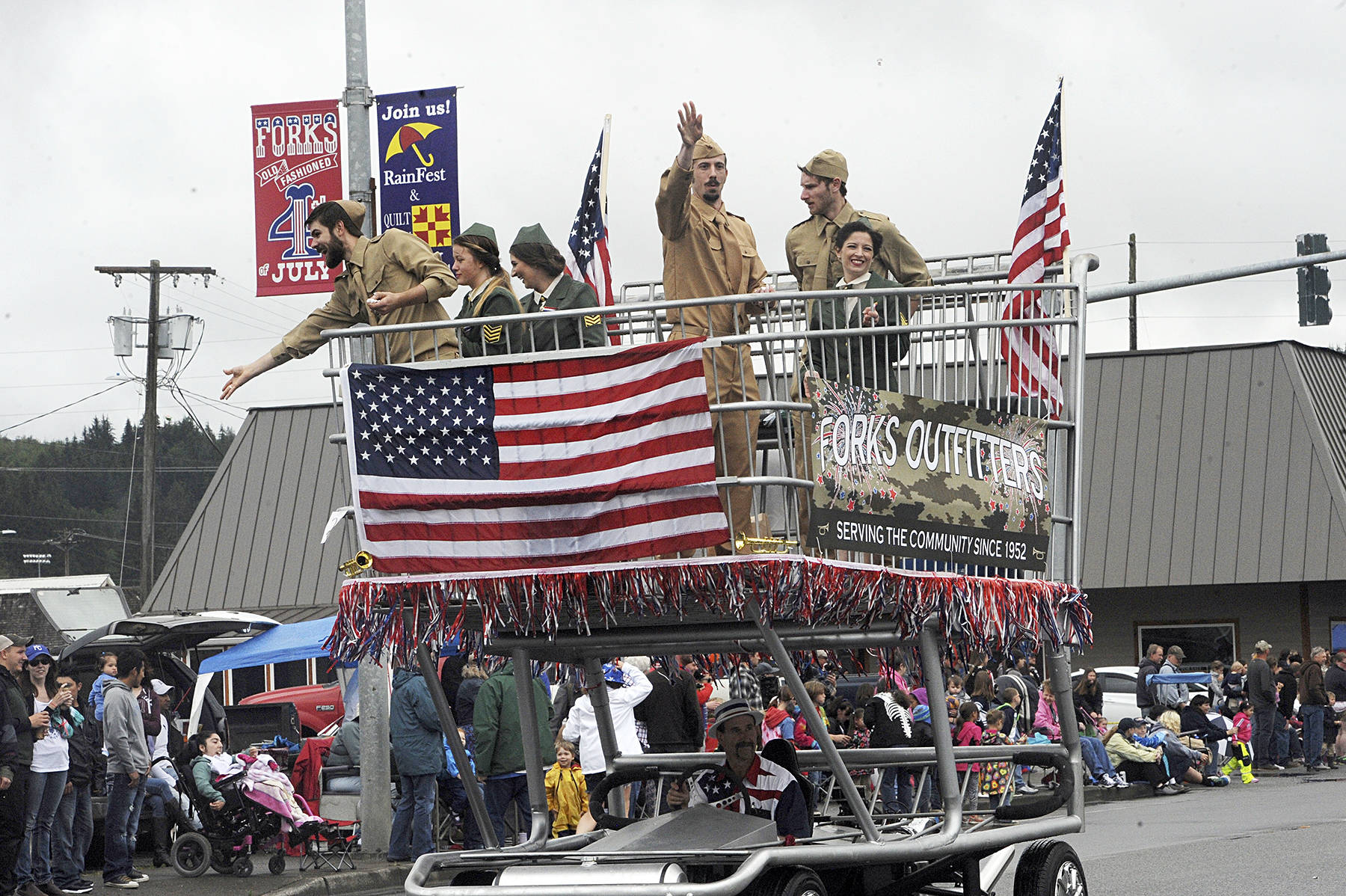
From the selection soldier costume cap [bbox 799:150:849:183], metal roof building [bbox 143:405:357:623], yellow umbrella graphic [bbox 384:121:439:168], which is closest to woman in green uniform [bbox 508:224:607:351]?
soldier costume cap [bbox 799:150:849:183]

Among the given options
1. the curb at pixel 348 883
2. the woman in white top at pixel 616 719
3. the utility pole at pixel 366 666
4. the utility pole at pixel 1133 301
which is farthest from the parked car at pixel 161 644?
the utility pole at pixel 1133 301

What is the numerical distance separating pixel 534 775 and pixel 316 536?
28372mm

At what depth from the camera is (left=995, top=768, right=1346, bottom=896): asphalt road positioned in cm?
1159

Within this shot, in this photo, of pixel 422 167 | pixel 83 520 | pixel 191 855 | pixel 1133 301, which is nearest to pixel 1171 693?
pixel 191 855

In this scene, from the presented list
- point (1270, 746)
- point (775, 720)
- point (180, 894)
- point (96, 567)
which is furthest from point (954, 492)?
point (96, 567)

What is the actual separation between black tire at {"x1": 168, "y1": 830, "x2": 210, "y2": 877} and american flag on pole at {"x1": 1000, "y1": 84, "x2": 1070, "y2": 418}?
9.37 metres

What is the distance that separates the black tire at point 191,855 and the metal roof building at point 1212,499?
1585 centimetres

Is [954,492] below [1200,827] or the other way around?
the other way around

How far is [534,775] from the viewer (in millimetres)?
8109

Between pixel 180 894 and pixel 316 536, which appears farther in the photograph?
pixel 316 536

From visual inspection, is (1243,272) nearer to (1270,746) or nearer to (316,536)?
(1270,746)

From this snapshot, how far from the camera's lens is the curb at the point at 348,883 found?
1340 centimetres

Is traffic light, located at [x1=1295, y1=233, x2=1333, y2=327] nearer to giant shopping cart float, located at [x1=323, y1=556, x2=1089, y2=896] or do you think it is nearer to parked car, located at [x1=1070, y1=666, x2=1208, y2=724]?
parked car, located at [x1=1070, y1=666, x2=1208, y2=724]

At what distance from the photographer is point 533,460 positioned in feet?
22.1
